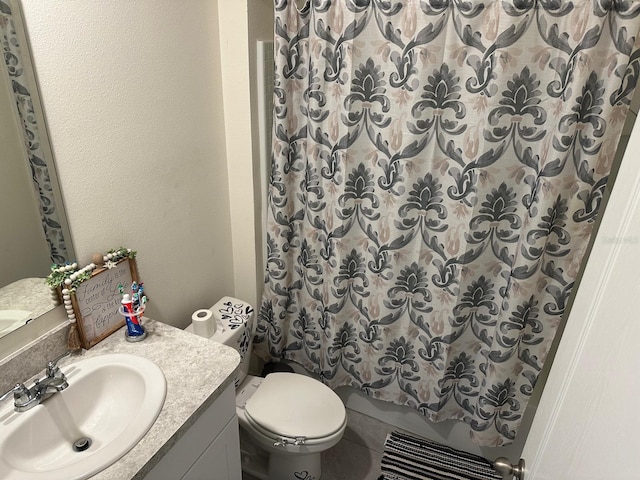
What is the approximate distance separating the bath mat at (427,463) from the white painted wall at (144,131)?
1.16m

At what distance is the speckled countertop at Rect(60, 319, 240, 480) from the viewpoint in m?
1.05

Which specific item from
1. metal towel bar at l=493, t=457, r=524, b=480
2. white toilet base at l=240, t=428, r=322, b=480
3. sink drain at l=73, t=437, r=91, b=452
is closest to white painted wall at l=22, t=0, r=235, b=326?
sink drain at l=73, t=437, r=91, b=452

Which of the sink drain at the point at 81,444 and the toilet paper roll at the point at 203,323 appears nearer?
the sink drain at the point at 81,444

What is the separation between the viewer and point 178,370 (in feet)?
4.33

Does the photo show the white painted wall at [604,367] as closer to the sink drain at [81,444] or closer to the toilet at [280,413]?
the toilet at [280,413]

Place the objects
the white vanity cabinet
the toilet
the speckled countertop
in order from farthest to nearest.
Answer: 1. the toilet
2. the white vanity cabinet
3. the speckled countertop

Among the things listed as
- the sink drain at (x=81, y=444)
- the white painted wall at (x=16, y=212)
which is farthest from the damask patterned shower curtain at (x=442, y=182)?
Answer: the sink drain at (x=81, y=444)

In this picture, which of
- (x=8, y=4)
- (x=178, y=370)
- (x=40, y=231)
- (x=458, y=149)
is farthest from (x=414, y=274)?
(x=8, y=4)

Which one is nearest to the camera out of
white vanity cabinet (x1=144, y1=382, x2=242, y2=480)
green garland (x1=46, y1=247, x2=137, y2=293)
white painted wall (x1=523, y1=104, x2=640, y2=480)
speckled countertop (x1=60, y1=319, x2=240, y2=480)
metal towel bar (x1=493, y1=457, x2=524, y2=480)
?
white painted wall (x1=523, y1=104, x2=640, y2=480)

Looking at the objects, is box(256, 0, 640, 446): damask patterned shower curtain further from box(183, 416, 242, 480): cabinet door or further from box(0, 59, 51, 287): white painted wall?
box(0, 59, 51, 287): white painted wall

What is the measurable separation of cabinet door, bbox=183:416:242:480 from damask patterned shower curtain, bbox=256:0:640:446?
2.35 ft

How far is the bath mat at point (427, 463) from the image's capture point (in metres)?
1.99

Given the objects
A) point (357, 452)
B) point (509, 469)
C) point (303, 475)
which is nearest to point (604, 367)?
point (509, 469)

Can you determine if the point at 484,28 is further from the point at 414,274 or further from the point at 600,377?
the point at 600,377
